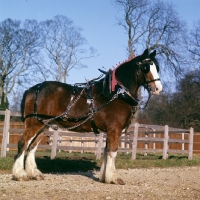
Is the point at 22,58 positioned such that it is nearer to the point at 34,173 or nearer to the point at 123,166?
the point at 123,166

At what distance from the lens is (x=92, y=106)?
781cm

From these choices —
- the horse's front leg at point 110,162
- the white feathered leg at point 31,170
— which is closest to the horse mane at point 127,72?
the horse's front leg at point 110,162

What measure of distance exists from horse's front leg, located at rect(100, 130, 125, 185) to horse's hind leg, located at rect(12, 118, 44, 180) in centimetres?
149

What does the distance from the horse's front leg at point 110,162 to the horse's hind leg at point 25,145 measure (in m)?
1.49

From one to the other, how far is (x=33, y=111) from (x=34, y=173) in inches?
51.2

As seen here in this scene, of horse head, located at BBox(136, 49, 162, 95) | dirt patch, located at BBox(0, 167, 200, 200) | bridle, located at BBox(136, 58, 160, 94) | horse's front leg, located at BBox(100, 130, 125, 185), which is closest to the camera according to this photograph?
dirt patch, located at BBox(0, 167, 200, 200)

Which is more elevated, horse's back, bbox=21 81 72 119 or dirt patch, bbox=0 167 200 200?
horse's back, bbox=21 81 72 119

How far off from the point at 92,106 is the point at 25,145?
1.60m

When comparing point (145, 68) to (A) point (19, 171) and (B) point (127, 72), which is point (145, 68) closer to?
(B) point (127, 72)

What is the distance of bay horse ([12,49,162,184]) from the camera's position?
7664mm

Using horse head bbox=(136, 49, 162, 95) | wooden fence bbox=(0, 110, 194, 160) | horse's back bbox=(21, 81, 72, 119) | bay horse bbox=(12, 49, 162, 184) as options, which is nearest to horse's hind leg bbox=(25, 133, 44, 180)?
bay horse bbox=(12, 49, 162, 184)

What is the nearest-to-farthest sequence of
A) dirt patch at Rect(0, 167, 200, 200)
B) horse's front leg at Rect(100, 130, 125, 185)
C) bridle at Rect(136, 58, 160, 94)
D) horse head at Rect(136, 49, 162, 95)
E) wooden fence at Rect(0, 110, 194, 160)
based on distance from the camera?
dirt patch at Rect(0, 167, 200, 200) < horse's front leg at Rect(100, 130, 125, 185) < horse head at Rect(136, 49, 162, 95) < bridle at Rect(136, 58, 160, 94) < wooden fence at Rect(0, 110, 194, 160)

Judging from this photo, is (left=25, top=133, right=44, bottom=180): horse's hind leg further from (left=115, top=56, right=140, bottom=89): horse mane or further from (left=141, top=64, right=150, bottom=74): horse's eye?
(left=141, top=64, right=150, bottom=74): horse's eye

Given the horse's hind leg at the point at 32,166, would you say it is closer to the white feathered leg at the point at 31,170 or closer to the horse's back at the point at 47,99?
the white feathered leg at the point at 31,170
